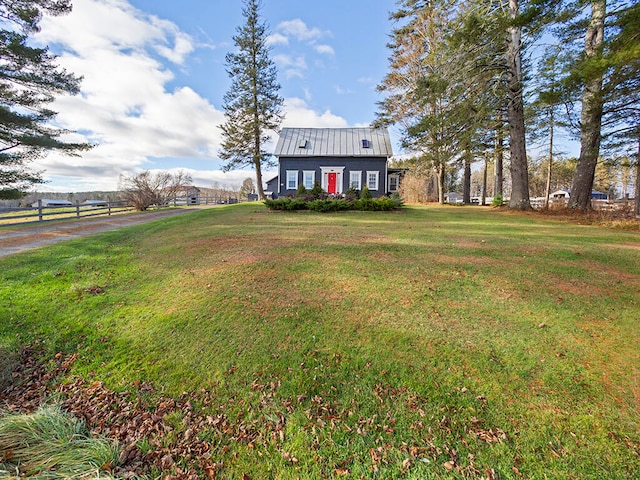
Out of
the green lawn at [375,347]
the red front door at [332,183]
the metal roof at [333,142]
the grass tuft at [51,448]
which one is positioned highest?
the metal roof at [333,142]

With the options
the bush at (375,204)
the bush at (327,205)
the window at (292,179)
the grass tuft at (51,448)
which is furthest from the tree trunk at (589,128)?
the window at (292,179)

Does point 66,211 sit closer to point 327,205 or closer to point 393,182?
point 327,205

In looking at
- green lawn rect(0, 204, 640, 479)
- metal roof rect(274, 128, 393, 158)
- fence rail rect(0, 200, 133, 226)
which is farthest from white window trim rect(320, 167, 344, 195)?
green lawn rect(0, 204, 640, 479)

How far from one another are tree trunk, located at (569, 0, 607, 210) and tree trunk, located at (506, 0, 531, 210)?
5.93 ft

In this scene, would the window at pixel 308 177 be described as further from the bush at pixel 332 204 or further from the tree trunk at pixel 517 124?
the tree trunk at pixel 517 124

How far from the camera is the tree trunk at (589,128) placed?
9000 millimetres

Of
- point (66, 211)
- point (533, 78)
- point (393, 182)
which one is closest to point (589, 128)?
point (533, 78)

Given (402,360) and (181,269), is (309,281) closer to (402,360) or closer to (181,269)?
(402,360)

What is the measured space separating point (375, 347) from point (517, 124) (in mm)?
14588

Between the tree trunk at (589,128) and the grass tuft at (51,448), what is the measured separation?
13110 millimetres

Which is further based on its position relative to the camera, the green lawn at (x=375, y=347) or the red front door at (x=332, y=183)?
the red front door at (x=332, y=183)

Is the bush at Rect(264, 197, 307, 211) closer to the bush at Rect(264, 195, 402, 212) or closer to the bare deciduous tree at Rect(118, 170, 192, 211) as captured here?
the bush at Rect(264, 195, 402, 212)

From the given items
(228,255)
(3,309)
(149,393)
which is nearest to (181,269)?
(228,255)

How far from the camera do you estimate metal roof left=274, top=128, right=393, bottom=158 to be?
21.6m
